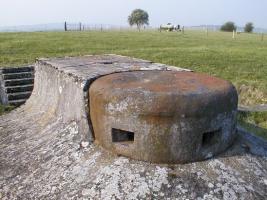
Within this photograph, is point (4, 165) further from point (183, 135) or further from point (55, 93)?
point (183, 135)

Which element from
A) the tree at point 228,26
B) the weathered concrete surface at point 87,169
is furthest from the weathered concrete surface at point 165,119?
the tree at point 228,26

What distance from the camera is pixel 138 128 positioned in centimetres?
368

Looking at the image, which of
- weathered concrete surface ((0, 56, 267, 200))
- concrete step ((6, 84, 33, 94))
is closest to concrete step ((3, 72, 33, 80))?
concrete step ((6, 84, 33, 94))

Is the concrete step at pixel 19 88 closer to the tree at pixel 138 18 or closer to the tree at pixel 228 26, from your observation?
the tree at pixel 228 26

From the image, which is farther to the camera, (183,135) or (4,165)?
(4,165)

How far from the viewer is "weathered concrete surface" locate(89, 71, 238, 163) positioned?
363cm

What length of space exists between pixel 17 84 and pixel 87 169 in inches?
215

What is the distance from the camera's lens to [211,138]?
12.7 feet

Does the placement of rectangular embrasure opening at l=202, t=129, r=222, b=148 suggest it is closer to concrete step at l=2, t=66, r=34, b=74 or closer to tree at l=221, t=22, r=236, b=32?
concrete step at l=2, t=66, r=34, b=74

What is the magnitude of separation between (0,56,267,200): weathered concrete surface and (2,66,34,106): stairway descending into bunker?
11.6 ft

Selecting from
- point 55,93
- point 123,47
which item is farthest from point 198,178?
point 123,47

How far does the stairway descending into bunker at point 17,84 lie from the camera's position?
850cm

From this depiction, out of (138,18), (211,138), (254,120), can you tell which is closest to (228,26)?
(138,18)

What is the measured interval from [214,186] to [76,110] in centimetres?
178
